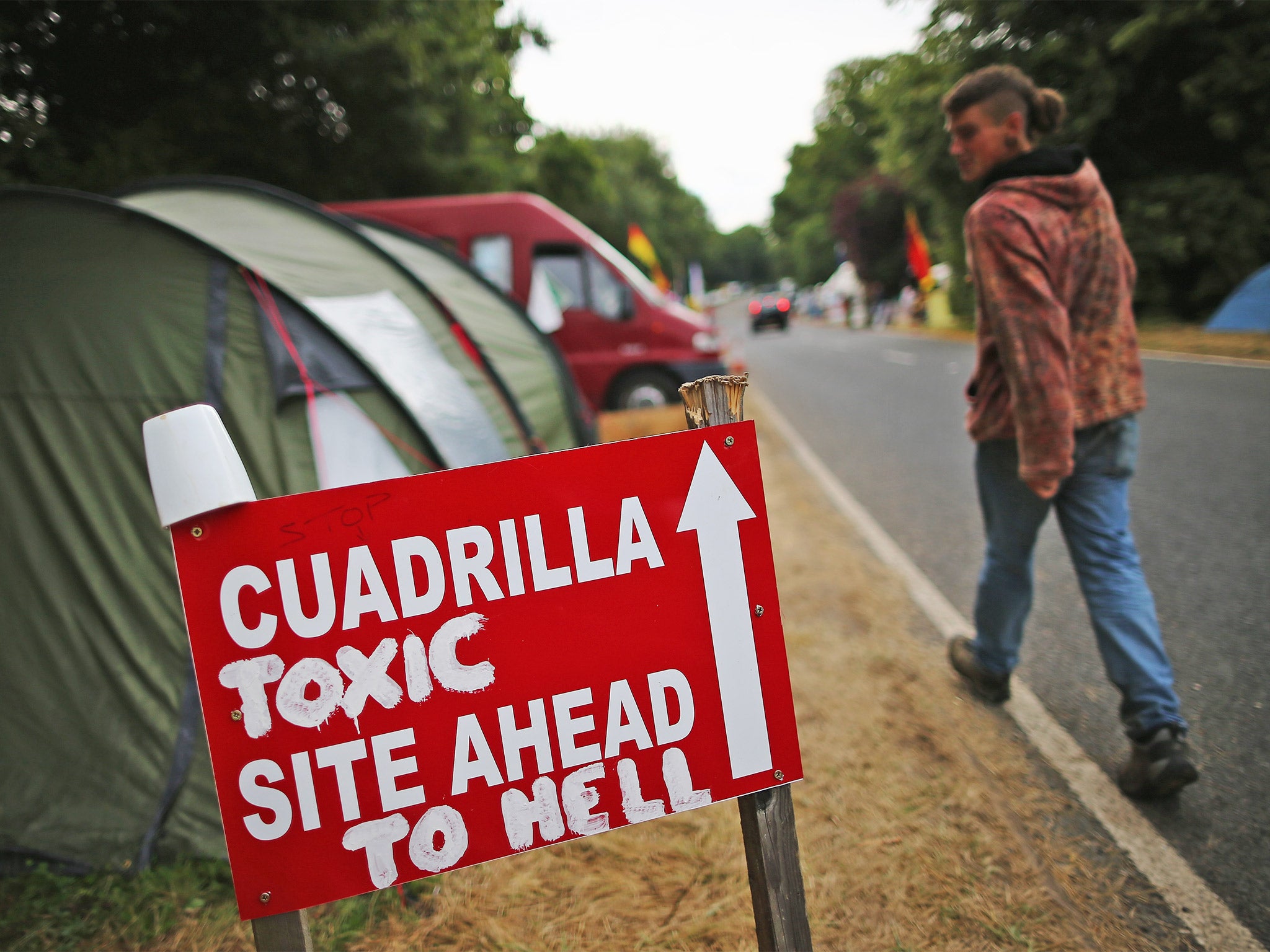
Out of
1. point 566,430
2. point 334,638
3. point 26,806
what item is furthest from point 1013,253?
point 566,430

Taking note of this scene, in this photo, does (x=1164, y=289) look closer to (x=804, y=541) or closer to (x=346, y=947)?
(x=804, y=541)

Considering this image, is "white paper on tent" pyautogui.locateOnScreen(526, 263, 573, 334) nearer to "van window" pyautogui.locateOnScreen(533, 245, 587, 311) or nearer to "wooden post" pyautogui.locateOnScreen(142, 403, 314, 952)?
"van window" pyautogui.locateOnScreen(533, 245, 587, 311)

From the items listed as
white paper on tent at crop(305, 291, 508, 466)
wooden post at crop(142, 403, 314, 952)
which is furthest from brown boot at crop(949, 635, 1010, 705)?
wooden post at crop(142, 403, 314, 952)

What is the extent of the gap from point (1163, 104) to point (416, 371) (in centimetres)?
1634

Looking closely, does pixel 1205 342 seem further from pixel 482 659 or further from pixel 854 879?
pixel 482 659

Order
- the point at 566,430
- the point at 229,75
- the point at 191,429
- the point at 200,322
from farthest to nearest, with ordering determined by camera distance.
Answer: the point at 229,75 → the point at 566,430 → the point at 200,322 → the point at 191,429

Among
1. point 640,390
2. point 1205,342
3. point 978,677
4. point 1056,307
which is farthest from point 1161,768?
point 1205,342

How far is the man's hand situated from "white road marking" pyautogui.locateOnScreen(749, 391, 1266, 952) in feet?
2.68

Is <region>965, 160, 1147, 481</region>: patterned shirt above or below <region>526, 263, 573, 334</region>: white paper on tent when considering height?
below

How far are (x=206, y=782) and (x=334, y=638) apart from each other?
1.47 meters

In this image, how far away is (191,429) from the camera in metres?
1.24

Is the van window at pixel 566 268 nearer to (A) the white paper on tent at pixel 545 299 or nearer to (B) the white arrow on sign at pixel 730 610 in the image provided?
(A) the white paper on tent at pixel 545 299

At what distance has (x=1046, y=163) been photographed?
228 centimetres

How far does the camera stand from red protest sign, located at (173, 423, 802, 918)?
1313 mm
